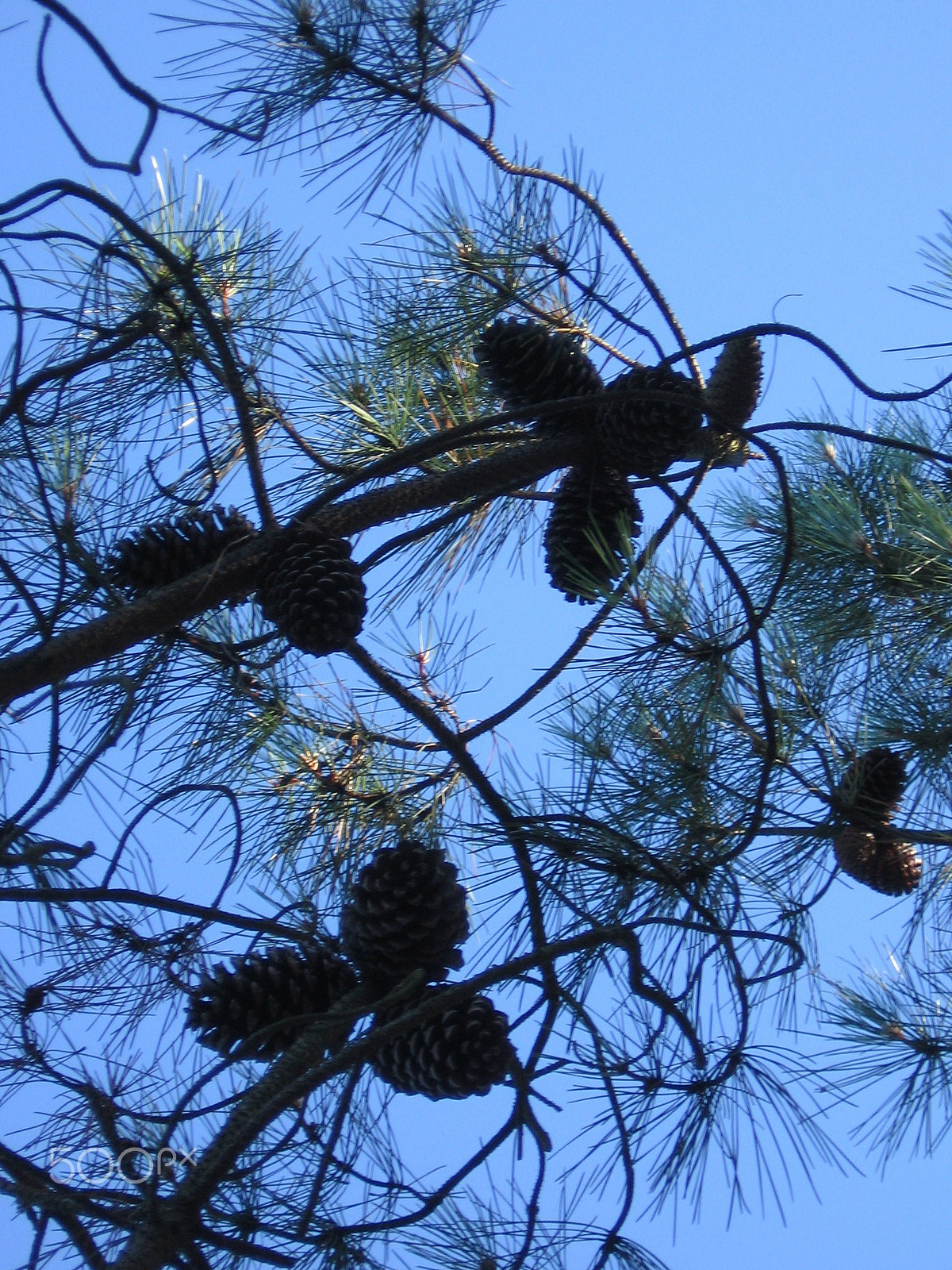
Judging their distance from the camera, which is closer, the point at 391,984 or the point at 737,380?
the point at 391,984

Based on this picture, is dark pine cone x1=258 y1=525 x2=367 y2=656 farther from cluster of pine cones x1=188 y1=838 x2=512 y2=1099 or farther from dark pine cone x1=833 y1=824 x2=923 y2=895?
dark pine cone x1=833 y1=824 x2=923 y2=895

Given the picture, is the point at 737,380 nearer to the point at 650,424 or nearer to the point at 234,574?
the point at 650,424

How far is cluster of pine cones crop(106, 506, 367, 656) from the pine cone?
34cm

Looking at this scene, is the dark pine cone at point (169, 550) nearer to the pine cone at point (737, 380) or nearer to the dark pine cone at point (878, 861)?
the pine cone at point (737, 380)

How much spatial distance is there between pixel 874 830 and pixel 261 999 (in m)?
0.43

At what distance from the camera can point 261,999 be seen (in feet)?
2.20

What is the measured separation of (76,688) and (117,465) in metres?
0.18

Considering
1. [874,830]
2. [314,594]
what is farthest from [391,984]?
[874,830]

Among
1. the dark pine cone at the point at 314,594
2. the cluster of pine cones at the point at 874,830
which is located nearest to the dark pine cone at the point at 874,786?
the cluster of pine cones at the point at 874,830

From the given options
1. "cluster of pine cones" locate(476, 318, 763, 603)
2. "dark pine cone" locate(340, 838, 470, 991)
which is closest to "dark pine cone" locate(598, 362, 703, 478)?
"cluster of pine cones" locate(476, 318, 763, 603)

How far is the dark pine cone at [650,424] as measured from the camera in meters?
0.80

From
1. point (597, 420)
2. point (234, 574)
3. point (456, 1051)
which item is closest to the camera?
point (456, 1051)

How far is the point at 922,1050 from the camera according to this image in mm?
884

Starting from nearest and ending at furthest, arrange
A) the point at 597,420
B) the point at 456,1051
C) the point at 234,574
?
the point at 456,1051, the point at 234,574, the point at 597,420
